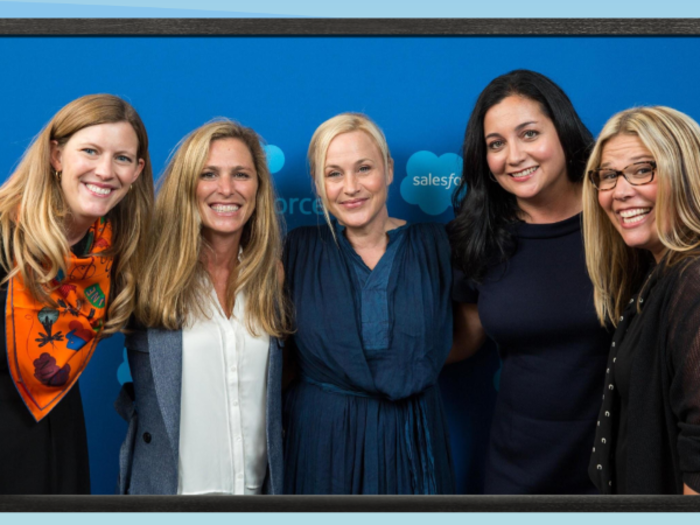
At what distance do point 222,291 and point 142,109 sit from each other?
527 mm

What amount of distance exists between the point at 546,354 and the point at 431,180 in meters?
0.56

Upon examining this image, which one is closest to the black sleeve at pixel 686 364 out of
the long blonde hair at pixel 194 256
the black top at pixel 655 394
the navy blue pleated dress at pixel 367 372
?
the black top at pixel 655 394

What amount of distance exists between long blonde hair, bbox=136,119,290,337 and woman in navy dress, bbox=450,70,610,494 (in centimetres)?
49

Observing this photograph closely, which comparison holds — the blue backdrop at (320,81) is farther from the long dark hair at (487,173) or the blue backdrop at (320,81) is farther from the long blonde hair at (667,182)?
the long blonde hair at (667,182)

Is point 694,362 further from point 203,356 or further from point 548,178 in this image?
point 203,356

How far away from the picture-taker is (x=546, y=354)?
5.78 feet

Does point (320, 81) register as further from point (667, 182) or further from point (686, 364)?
point (686, 364)

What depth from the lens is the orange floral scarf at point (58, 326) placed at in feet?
5.51

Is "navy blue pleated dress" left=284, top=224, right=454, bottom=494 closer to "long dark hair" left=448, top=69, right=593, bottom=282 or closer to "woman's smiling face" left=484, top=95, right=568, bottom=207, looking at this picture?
"long dark hair" left=448, top=69, right=593, bottom=282

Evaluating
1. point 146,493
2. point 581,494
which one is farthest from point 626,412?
point 146,493

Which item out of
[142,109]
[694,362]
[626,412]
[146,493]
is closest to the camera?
[694,362]

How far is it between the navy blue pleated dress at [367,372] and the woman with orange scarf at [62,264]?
439mm

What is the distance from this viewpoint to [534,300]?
68.7 inches

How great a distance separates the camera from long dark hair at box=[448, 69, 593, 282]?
1.78 m
